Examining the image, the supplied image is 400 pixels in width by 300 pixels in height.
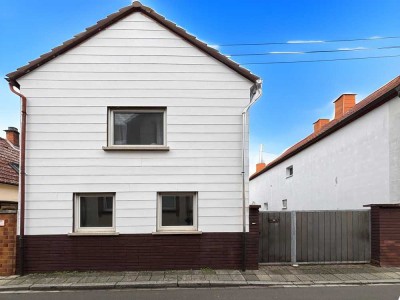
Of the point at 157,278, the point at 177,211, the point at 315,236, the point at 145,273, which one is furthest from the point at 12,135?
the point at 315,236

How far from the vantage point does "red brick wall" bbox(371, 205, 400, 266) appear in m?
9.93

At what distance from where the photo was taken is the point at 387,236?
1002 centimetres

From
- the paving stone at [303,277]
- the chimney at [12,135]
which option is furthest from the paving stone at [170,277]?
Answer: the chimney at [12,135]

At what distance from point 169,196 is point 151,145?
135 centimetres

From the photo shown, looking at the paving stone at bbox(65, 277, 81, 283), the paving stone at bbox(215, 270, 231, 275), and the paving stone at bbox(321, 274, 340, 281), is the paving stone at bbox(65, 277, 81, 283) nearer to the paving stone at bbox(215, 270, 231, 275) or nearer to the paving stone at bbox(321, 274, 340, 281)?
the paving stone at bbox(215, 270, 231, 275)

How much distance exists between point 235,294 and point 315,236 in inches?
148

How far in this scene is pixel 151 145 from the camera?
9.67 meters

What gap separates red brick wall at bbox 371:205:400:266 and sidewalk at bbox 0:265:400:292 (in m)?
0.36

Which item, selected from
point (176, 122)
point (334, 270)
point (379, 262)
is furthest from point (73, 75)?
point (379, 262)

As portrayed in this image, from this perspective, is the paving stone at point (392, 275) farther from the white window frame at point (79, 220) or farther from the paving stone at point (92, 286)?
the white window frame at point (79, 220)

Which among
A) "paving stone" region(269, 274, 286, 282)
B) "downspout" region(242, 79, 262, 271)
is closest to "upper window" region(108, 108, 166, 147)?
"downspout" region(242, 79, 262, 271)

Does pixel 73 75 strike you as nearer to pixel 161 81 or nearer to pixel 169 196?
pixel 161 81

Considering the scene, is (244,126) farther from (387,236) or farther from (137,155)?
(387,236)

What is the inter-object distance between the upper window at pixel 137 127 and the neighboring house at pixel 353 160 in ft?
21.8
